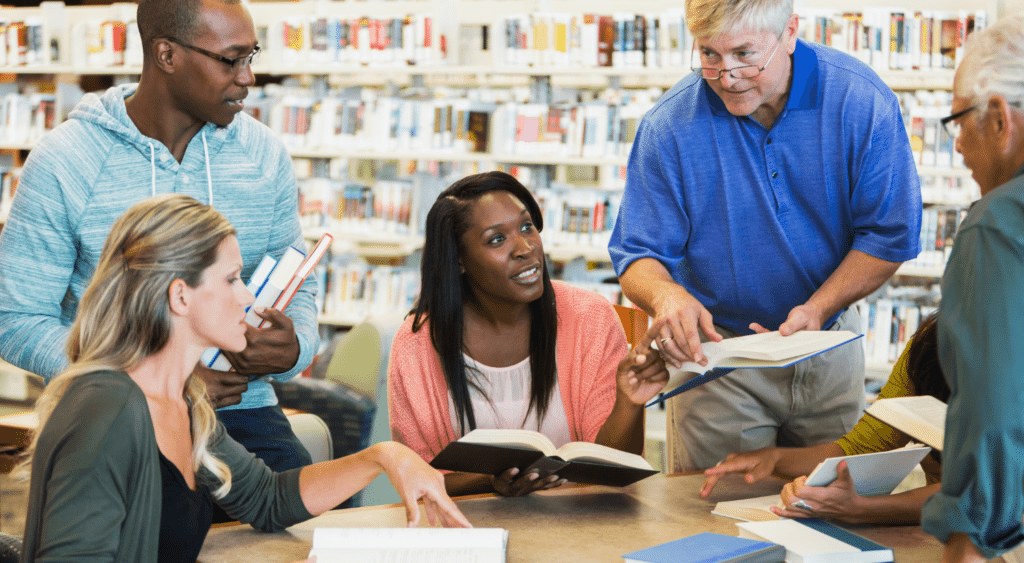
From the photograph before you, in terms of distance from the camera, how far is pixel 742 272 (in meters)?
1.86

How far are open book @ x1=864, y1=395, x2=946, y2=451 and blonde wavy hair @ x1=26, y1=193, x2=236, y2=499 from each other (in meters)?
1.03

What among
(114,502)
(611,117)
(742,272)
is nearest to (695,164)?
(742,272)

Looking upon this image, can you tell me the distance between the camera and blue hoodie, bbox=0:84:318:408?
166 centimetres

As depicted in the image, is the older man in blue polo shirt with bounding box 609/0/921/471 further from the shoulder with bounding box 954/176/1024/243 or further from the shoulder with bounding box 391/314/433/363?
the shoulder with bounding box 954/176/1024/243

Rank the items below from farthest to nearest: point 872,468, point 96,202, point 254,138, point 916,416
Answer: point 254,138, point 96,202, point 872,468, point 916,416

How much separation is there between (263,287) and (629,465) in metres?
0.74

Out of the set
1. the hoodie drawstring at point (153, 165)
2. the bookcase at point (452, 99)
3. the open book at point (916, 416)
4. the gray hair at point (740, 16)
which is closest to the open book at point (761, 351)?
the open book at point (916, 416)

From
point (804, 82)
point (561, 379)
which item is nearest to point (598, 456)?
point (561, 379)

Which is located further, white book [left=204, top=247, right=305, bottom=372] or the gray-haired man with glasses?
white book [left=204, top=247, right=305, bottom=372]

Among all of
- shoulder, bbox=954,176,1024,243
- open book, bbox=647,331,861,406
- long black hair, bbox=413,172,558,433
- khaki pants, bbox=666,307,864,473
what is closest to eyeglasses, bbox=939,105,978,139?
shoulder, bbox=954,176,1024,243

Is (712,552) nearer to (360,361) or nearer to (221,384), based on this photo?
(221,384)

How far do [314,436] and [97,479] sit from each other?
1280mm

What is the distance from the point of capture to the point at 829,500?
1.39m

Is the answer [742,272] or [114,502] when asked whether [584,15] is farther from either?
[114,502]
